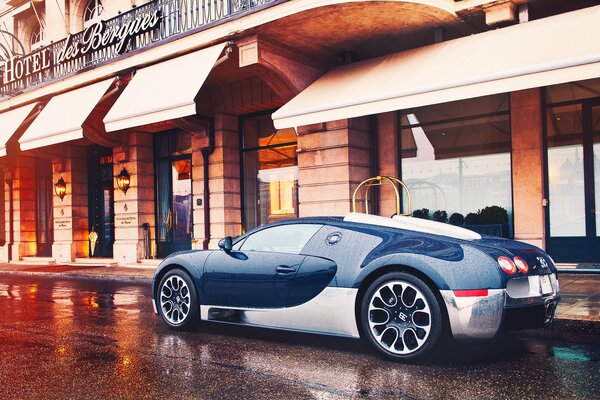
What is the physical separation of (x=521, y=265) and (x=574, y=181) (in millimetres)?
6266

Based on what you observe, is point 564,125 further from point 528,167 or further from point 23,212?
point 23,212

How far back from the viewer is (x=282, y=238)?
222 inches

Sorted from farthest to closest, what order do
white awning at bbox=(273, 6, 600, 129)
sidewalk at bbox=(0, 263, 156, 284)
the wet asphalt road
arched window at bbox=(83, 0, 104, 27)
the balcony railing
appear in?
arched window at bbox=(83, 0, 104, 27) < sidewalk at bbox=(0, 263, 156, 284) < the balcony railing < white awning at bbox=(273, 6, 600, 129) < the wet asphalt road

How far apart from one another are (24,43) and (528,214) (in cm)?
1926

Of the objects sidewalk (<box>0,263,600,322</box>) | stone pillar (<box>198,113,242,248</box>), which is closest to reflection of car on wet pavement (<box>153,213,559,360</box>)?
sidewalk (<box>0,263,600,322</box>)

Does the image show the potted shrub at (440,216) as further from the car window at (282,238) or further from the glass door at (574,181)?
the car window at (282,238)

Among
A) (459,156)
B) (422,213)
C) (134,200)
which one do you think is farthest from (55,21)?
(459,156)

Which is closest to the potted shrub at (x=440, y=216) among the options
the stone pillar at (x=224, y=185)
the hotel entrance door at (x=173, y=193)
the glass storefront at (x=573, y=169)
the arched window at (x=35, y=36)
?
the glass storefront at (x=573, y=169)

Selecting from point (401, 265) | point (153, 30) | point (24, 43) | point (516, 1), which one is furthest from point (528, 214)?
point (24, 43)

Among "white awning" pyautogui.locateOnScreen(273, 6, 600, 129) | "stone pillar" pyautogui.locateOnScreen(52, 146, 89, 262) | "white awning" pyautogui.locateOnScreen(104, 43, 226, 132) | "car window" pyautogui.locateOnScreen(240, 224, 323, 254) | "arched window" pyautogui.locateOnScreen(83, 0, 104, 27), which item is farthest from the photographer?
"stone pillar" pyautogui.locateOnScreen(52, 146, 89, 262)

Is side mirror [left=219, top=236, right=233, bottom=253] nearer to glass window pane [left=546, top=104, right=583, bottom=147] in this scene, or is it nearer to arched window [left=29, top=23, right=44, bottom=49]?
glass window pane [left=546, top=104, right=583, bottom=147]

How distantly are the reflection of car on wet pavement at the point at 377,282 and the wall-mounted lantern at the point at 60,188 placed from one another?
14.2 m

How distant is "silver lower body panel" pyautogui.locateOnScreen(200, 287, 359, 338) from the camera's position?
482 centimetres

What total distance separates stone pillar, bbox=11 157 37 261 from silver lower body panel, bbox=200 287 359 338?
18.3m
